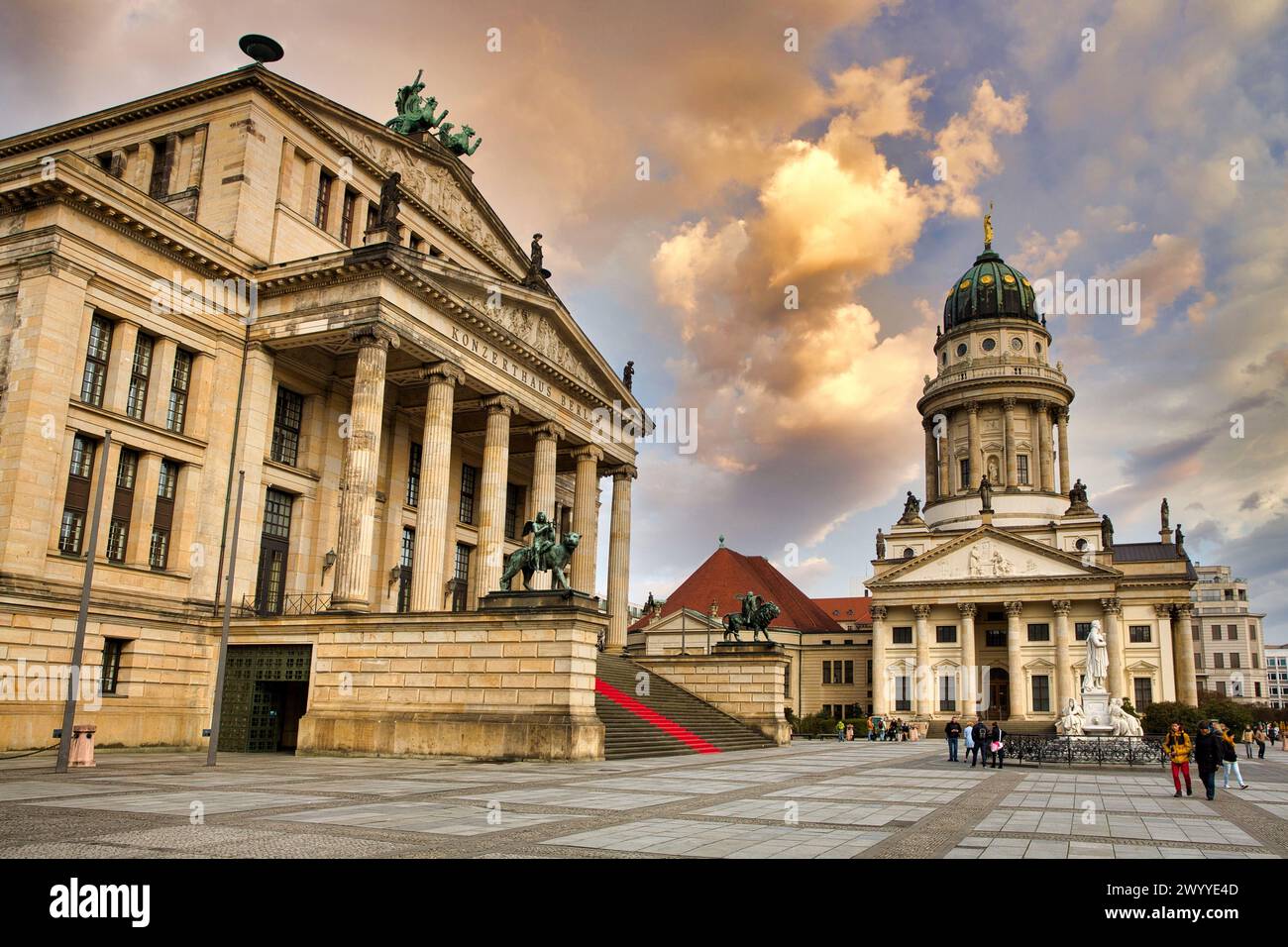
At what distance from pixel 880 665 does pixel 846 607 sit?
41949 mm

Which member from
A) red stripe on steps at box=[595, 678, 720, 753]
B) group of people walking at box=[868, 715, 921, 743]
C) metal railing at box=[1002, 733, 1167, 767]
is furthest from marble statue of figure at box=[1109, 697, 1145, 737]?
group of people walking at box=[868, 715, 921, 743]

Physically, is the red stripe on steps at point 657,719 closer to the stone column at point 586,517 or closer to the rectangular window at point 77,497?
the stone column at point 586,517

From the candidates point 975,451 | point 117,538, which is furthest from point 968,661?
point 117,538

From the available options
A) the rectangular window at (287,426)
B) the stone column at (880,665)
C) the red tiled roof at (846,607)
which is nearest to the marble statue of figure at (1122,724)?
the rectangular window at (287,426)

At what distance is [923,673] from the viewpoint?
85.1 metres

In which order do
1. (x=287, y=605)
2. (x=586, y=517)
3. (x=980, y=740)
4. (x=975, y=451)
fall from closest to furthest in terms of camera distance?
(x=980, y=740) → (x=287, y=605) → (x=586, y=517) → (x=975, y=451)

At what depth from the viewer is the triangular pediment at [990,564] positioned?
81500 mm

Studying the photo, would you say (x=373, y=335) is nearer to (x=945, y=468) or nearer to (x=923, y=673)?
(x=923, y=673)

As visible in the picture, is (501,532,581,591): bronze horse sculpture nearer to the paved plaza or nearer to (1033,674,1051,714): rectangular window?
the paved plaza

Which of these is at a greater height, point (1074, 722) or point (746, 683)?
point (746, 683)

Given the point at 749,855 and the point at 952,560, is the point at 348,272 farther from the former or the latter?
the point at 952,560

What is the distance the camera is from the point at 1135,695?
8200 centimetres
